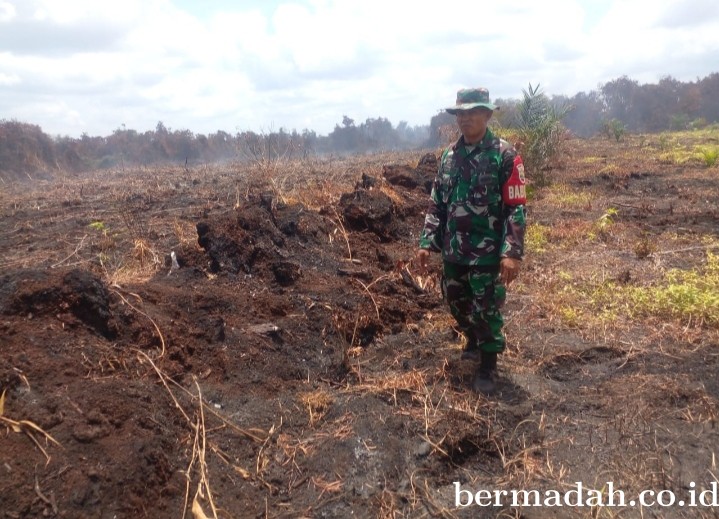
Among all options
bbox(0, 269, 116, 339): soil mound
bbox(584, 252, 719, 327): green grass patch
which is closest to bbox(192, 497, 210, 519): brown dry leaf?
bbox(0, 269, 116, 339): soil mound

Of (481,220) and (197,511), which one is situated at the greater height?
(481,220)

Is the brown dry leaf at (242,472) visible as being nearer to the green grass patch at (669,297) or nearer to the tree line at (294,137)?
the green grass patch at (669,297)

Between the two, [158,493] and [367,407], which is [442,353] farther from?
[158,493]

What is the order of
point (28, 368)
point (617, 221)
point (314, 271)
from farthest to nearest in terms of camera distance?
1. point (617, 221)
2. point (314, 271)
3. point (28, 368)

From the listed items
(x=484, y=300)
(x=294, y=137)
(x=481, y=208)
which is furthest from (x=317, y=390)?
(x=294, y=137)

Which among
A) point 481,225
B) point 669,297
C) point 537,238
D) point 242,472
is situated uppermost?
point 481,225

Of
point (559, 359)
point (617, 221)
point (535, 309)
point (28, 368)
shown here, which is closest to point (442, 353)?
point (559, 359)

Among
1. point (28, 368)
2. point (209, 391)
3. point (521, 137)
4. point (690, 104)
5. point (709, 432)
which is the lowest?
point (709, 432)

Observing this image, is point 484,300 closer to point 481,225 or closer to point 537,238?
point 481,225

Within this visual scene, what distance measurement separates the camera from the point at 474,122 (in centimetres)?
334

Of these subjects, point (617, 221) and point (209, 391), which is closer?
point (209, 391)

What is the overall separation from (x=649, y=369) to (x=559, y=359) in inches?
22.4

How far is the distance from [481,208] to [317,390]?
1505 mm

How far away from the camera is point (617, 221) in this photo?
865 centimetres
